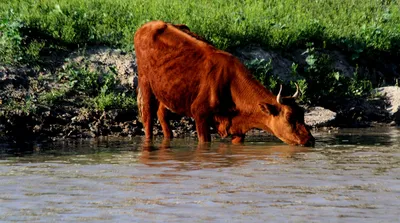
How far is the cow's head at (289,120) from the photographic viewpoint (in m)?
11.9

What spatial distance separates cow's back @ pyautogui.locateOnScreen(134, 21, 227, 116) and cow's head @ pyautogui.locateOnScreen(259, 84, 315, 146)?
29.7 inches

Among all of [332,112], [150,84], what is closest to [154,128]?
[150,84]

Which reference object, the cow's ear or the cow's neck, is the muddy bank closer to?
the cow's neck

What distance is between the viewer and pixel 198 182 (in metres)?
8.65

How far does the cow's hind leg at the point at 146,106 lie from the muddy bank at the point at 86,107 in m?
0.32

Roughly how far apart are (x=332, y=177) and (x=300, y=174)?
33 cm

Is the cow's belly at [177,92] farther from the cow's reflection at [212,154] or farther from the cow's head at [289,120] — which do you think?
the cow's head at [289,120]

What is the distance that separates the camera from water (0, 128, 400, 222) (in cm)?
721

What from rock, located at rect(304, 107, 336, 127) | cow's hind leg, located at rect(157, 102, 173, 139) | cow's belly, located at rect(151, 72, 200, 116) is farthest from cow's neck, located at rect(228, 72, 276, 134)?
rock, located at rect(304, 107, 336, 127)

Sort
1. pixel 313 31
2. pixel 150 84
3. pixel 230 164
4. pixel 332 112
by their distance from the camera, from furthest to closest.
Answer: pixel 313 31, pixel 332 112, pixel 150 84, pixel 230 164

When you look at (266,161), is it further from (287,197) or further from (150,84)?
(150,84)

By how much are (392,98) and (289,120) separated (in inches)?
142

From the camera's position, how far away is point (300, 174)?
9.15 meters

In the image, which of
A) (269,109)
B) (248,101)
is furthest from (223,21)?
(269,109)
